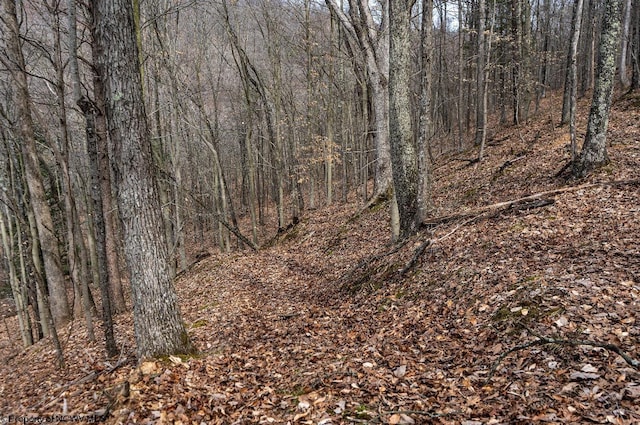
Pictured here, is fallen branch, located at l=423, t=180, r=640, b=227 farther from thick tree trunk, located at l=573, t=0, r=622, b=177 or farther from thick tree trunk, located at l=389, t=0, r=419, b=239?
thick tree trunk, located at l=573, t=0, r=622, b=177

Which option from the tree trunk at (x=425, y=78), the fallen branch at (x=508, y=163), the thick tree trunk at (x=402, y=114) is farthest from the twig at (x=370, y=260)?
the fallen branch at (x=508, y=163)

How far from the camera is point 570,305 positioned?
4160 mm

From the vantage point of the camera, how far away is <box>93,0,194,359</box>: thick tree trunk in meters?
4.16

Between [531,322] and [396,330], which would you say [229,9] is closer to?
[396,330]

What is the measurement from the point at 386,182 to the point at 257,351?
330 inches

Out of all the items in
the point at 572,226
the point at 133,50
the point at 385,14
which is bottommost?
the point at 572,226

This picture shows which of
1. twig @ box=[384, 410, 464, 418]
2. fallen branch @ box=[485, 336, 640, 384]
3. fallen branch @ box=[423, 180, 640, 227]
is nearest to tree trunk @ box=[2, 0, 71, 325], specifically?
twig @ box=[384, 410, 464, 418]

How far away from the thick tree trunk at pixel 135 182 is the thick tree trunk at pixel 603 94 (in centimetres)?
844

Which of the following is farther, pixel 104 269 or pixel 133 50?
pixel 104 269

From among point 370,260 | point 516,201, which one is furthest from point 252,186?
point 516,201

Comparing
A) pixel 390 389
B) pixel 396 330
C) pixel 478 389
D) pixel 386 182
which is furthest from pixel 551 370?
pixel 386 182

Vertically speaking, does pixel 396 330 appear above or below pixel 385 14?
below

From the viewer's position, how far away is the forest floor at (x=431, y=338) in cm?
337

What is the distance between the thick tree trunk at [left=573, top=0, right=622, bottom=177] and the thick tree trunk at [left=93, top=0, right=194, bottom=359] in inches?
332
